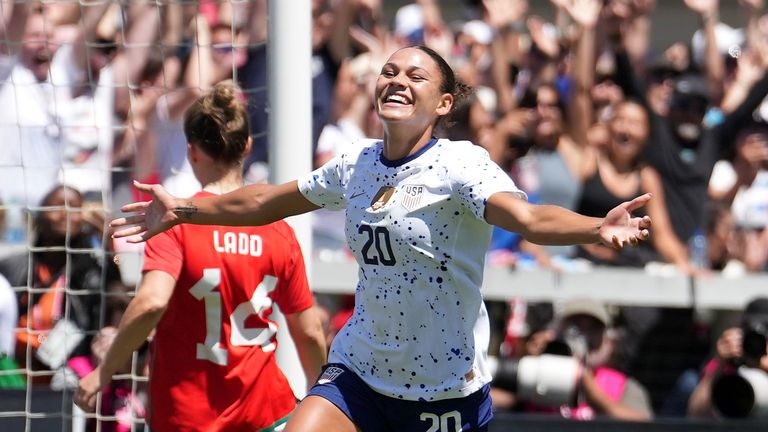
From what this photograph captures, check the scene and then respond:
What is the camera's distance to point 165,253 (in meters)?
5.27

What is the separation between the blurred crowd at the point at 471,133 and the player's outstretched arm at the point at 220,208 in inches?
54.0

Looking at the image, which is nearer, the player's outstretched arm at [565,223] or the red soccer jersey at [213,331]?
the player's outstretched arm at [565,223]

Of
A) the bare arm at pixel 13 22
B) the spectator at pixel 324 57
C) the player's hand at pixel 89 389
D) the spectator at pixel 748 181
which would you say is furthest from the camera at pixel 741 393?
the bare arm at pixel 13 22

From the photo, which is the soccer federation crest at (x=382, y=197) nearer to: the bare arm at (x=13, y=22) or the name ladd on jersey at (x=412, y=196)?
the name ladd on jersey at (x=412, y=196)

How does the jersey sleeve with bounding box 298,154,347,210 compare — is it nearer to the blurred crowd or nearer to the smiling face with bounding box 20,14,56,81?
the blurred crowd

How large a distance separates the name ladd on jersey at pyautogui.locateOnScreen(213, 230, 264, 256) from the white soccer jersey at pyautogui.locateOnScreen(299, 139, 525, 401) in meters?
0.75

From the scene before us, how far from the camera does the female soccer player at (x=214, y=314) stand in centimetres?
530

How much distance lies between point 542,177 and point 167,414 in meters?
4.54

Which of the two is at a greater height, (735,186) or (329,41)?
(329,41)

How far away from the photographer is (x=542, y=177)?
9367 millimetres

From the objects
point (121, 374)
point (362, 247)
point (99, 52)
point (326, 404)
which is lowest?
point (121, 374)

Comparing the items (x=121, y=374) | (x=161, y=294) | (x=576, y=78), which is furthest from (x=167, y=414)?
(x=576, y=78)

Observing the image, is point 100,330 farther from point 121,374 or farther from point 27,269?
point 27,269

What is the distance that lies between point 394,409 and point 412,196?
743 millimetres
